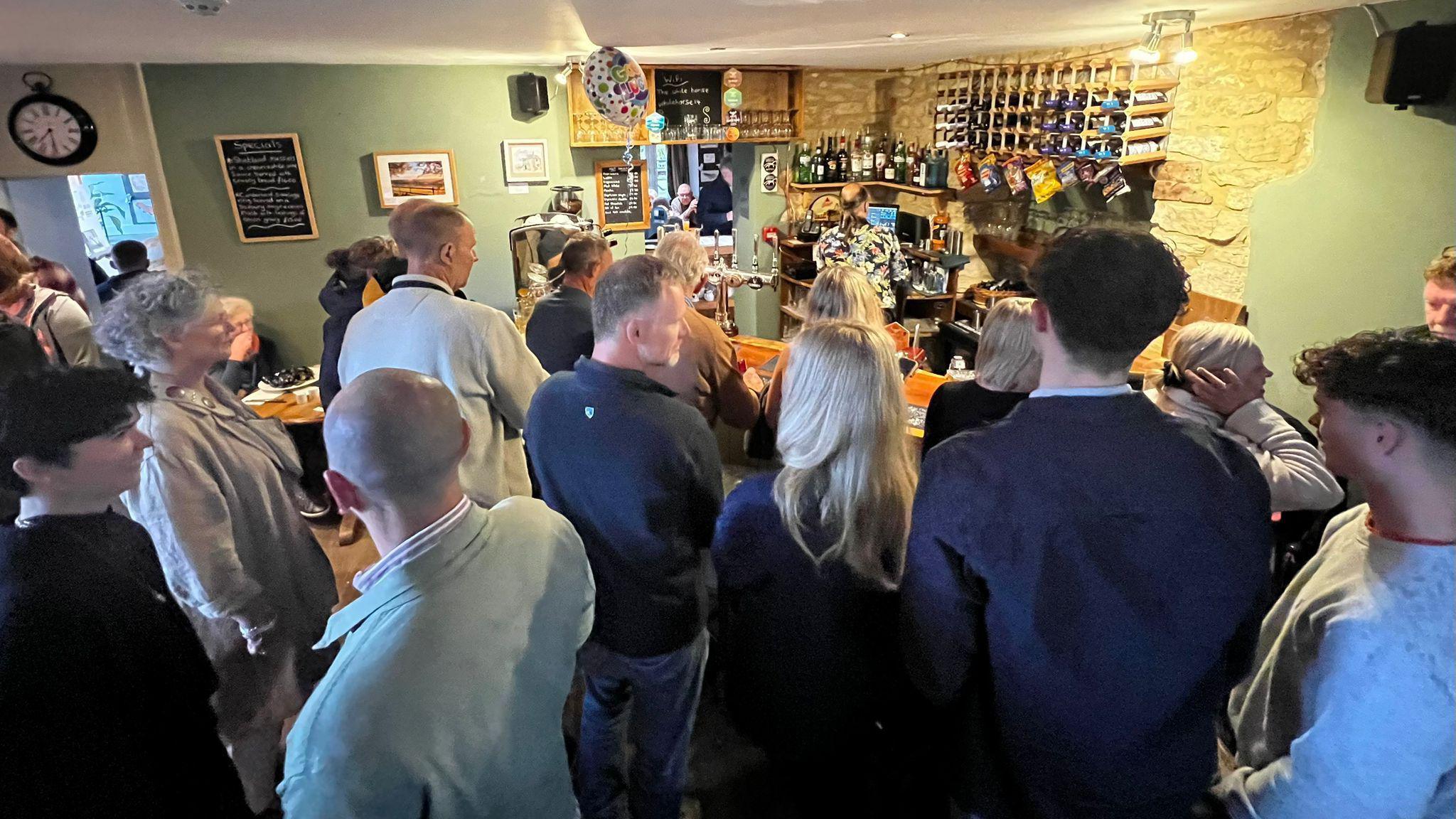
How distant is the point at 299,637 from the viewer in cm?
213

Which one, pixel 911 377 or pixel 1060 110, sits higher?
pixel 1060 110

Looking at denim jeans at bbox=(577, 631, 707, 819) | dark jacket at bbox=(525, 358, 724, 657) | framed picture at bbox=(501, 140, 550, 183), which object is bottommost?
denim jeans at bbox=(577, 631, 707, 819)

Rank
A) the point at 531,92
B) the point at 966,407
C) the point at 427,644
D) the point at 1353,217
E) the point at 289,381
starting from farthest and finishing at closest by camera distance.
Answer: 1. the point at 531,92
2. the point at 289,381
3. the point at 1353,217
4. the point at 966,407
5. the point at 427,644

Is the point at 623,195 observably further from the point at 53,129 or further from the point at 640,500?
the point at 640,500

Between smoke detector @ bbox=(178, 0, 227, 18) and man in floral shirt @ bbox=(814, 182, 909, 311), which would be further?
man in floral shirt @ bbox=(814, 182, 909, 311)

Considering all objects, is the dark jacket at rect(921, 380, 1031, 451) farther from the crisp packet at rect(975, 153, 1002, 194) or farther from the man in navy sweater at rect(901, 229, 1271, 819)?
the crisp packet at rect(975, 153, 1002, 194)

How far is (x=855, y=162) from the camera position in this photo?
647cm

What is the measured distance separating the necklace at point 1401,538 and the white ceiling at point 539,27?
2008 mm

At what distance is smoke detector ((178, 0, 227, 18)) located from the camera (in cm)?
207

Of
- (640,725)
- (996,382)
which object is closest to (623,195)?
(996,382)

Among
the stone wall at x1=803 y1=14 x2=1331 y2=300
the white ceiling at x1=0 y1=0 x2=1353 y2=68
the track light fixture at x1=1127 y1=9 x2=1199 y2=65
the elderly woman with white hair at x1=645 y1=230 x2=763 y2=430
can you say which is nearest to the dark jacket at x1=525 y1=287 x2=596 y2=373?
the elderly woman with white hair at x1=645 y1=230 x2=763 y2=430

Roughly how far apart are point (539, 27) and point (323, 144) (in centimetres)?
280

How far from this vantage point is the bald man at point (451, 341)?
239 centimetres

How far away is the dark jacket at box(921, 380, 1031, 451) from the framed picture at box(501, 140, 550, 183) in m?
4.36
